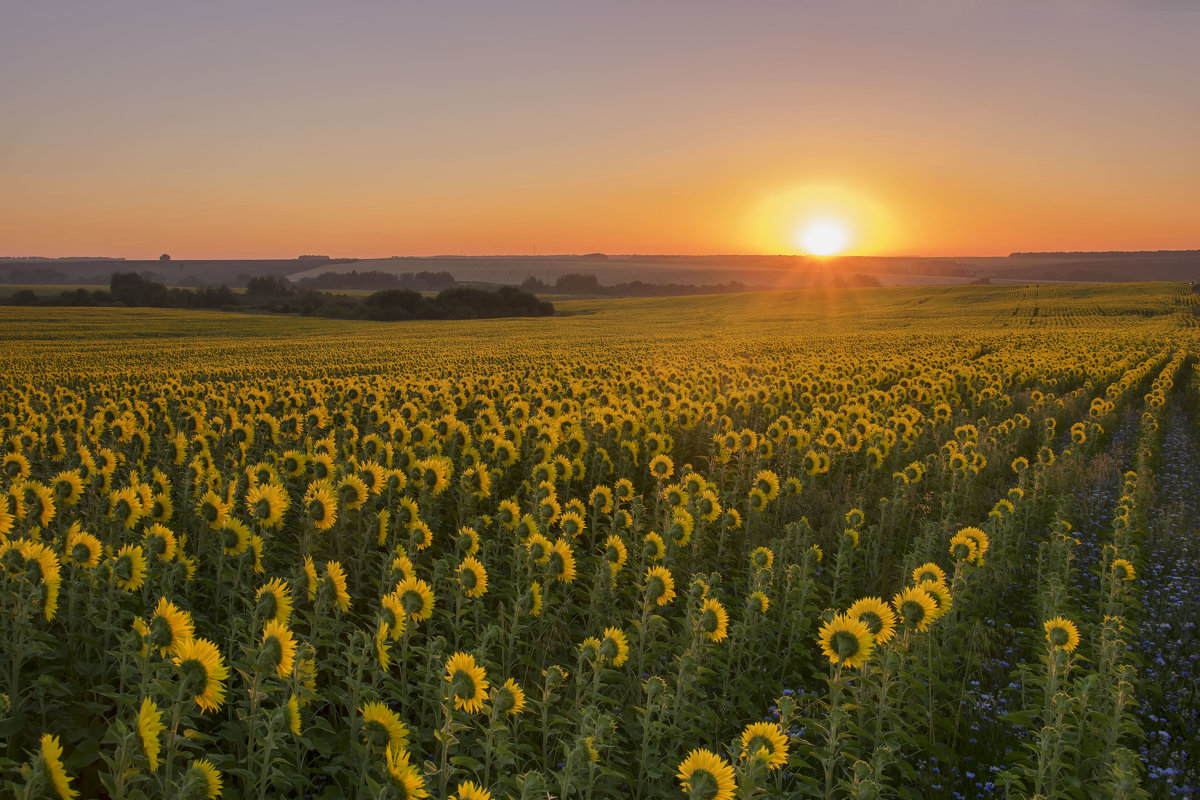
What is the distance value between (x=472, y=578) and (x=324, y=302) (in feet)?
280

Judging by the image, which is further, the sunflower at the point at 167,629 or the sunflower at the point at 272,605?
the sunflower at the point at 272,605

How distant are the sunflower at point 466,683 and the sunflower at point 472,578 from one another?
50.1 inches

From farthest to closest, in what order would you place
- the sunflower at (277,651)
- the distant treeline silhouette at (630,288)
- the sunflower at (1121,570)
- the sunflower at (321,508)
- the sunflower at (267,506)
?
the distant treeline silhouette at (630,288)
the sunflower at (1121,570)
the sunflower at (321,508)
the sunflower at (267,506)
the sunflower at (277,651)

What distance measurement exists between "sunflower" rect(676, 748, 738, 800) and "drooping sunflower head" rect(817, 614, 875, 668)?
132cm

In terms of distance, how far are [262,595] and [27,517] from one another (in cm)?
280

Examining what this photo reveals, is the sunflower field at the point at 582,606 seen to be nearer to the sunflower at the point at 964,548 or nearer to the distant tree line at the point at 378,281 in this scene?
the sunflower at the point at 964,548

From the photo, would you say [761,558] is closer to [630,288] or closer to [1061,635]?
[1061,635]

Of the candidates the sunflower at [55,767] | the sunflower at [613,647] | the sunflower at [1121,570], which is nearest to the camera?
the sunflower at [55,767]

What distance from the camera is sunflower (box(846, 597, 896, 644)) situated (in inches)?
152

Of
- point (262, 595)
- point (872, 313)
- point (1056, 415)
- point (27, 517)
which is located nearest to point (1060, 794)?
point (262, 595)

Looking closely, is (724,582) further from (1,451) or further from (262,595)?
(1,451)

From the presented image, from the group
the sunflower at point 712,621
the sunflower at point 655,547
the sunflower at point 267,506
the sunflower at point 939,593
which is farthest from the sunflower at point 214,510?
the sunflower at point 939,593

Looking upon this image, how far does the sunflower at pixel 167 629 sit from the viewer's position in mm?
2996

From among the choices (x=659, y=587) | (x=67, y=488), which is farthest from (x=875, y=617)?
(x=67, y=488)
